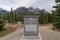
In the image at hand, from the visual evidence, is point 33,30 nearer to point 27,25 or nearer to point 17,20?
point 27,25

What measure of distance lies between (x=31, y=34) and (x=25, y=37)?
1.34ft

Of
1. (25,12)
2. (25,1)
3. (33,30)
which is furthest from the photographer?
(25,1)

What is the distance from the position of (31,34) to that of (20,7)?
13.4 metres

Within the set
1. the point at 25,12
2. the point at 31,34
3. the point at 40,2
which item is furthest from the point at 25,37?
the point at 40,2

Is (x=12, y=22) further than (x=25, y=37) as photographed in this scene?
Yes

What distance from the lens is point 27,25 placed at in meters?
9.88

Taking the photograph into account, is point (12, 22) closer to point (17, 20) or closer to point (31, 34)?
point (17, 20)

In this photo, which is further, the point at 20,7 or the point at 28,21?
the point at 20,7

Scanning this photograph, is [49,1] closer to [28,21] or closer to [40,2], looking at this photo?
[40,2]

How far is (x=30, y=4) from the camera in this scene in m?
23.2

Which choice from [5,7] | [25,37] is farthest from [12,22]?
[25,37]

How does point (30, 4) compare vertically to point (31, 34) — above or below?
above

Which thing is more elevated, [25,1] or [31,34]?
[25,1]

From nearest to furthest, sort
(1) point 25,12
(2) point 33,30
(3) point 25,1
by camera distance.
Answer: (2) point 33,30 → (1) point 25,12 → (3) point 25,1
